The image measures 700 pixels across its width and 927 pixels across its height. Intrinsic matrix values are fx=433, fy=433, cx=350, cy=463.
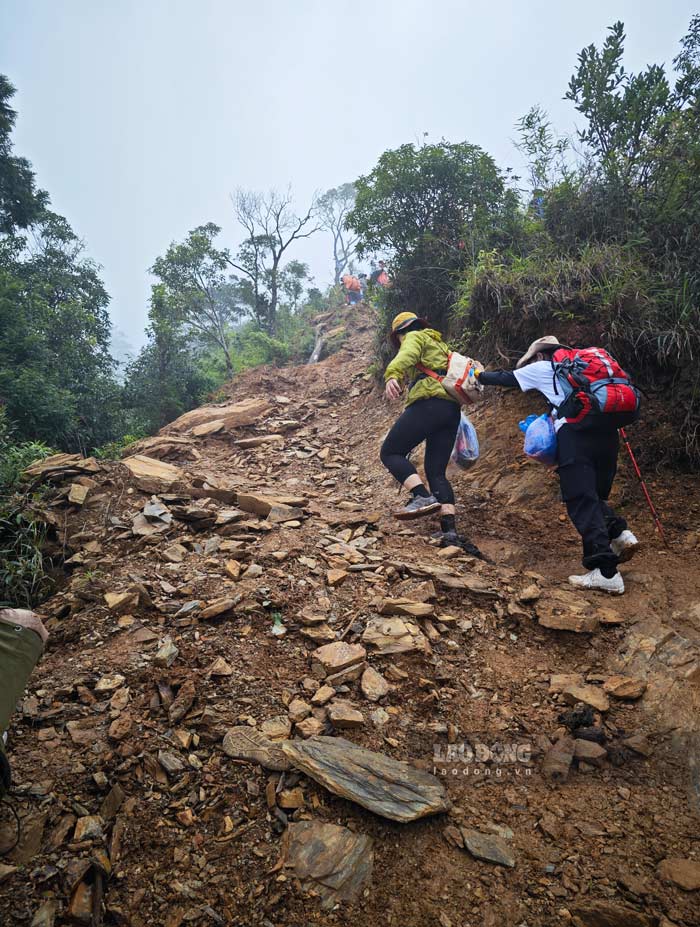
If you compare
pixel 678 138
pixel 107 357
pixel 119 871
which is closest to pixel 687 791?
pixel 119 871

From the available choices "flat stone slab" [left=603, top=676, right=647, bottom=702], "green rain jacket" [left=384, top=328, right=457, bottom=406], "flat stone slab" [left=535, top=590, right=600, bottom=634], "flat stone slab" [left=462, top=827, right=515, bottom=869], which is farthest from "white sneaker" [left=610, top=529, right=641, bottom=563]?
"flat stone slab" [left=462, top=827, right=515, bottom=869]

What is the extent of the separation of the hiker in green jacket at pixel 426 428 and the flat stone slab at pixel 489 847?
7.30 feet

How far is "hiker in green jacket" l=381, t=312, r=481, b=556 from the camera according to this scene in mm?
3758

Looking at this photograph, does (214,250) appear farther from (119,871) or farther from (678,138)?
(119,871)

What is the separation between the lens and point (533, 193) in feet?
20.3

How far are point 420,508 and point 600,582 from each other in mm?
1378

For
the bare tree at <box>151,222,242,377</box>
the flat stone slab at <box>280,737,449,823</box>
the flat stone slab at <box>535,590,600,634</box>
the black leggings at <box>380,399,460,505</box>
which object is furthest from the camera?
the bare tree at <box>151,222,242,377</box>

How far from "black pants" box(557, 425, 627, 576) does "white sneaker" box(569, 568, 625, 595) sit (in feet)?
0.17

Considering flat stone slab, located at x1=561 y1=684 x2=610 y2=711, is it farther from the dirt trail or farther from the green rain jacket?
the green rain jacket

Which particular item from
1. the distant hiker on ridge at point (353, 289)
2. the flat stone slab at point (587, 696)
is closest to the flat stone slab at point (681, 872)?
the flat stone slab at point (587, 696)

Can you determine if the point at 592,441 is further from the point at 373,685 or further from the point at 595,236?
the point at 595,236

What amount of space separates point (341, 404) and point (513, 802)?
7.99 metres

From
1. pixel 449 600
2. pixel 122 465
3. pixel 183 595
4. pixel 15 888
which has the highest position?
pixel 122 465

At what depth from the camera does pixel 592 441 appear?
9.82 ft
